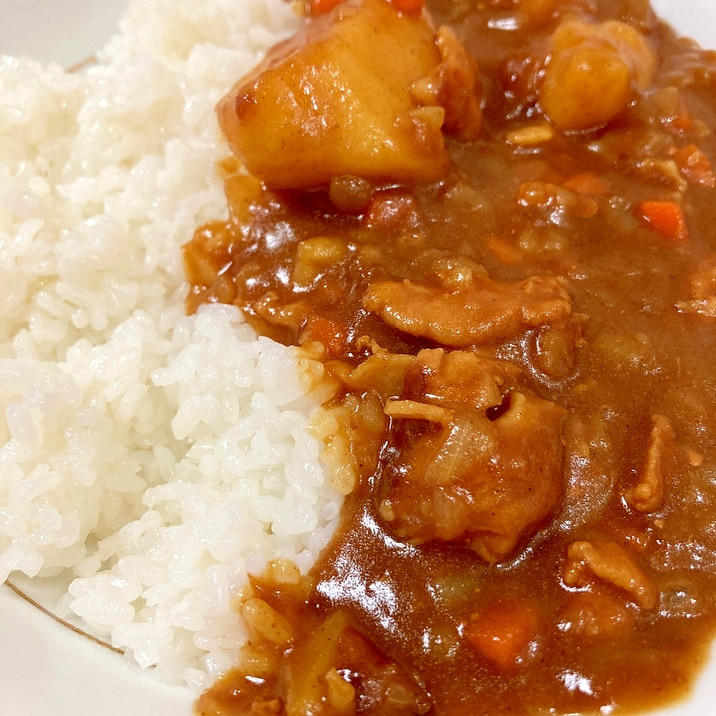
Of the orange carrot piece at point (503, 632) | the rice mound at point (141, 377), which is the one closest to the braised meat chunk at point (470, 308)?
the rice mound at point (141, 377)

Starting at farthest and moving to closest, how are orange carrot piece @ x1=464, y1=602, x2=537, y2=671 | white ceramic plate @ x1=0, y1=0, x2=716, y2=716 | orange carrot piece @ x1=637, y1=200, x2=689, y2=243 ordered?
1. orange carrot piece @ x1=637, y1=200, x2=689, y2=243
2. white ceramic plate @ x1=0, y1=0, x2=716, y2=716
3. orange carrot piece @ x1=464, y1=602, x2=537, y2=671

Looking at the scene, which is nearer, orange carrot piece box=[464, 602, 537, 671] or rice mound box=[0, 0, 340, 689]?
orange carrot piece box=[464, 602, 537, 671]

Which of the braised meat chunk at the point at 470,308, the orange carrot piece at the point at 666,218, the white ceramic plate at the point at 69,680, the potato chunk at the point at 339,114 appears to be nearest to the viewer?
the white ceramic plate at the point at 69,680

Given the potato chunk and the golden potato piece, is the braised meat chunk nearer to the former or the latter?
the potato chunk

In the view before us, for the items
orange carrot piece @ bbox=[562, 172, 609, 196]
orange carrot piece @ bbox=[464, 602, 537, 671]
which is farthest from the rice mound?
orange carrot piece @ bbox=[562, 172, 609, 196]

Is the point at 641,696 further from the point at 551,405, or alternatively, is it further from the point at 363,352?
the point at 363,352

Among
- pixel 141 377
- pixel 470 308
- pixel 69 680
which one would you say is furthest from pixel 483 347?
pixel 69 680

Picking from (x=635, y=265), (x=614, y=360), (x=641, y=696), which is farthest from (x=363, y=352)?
(x=641, y=696)

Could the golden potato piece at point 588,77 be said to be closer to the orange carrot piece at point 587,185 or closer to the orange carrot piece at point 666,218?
the orange carrot piece at point 587,185
